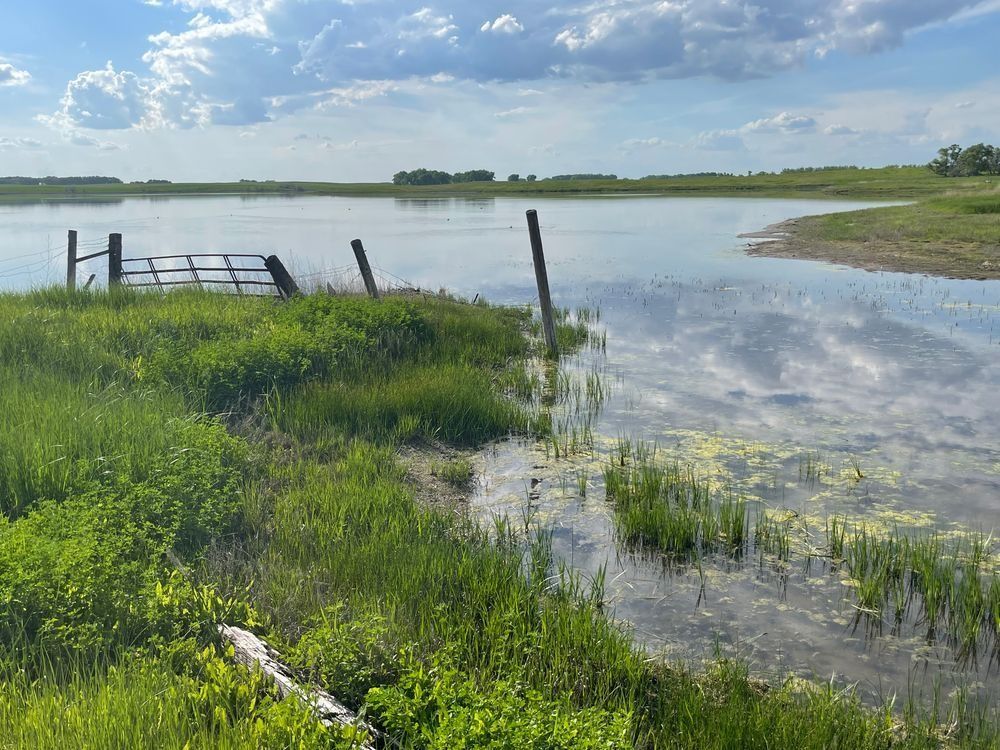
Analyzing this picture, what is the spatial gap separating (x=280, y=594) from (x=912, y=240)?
3291cm

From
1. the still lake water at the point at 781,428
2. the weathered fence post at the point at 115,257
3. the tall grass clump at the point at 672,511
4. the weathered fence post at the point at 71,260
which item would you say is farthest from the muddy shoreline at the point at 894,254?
the weathered fence post at the point at 71,260

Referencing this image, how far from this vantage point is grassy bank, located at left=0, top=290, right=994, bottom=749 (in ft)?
12.7

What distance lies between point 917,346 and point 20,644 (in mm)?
15575

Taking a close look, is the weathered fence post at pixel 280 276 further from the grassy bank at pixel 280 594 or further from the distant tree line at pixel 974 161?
the distant tree line at pixel 974 161

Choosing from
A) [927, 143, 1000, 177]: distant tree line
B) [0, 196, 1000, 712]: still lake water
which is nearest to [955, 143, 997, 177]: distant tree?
[927, 143, 1000, 177]: distant tree line

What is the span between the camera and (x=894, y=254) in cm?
2900

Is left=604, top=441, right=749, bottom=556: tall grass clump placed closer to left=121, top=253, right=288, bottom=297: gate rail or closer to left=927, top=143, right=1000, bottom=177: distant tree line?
left=121, top=253, right=288, bottom=297: gate rail

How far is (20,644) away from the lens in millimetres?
4484

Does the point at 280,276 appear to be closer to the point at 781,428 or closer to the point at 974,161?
the point at 781,428

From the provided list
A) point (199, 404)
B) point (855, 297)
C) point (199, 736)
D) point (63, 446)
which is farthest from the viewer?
point (855, 297)

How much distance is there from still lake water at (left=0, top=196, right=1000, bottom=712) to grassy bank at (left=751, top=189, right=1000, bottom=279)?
2.21 meters

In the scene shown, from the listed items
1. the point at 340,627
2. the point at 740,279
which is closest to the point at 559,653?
the point at 340,627

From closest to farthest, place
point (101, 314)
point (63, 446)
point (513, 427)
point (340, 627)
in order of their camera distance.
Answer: point (340, 627)
point (63, 446)
point (513, 427)
point (101, 314)

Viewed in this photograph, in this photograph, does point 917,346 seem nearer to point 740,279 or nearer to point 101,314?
point 740,279
